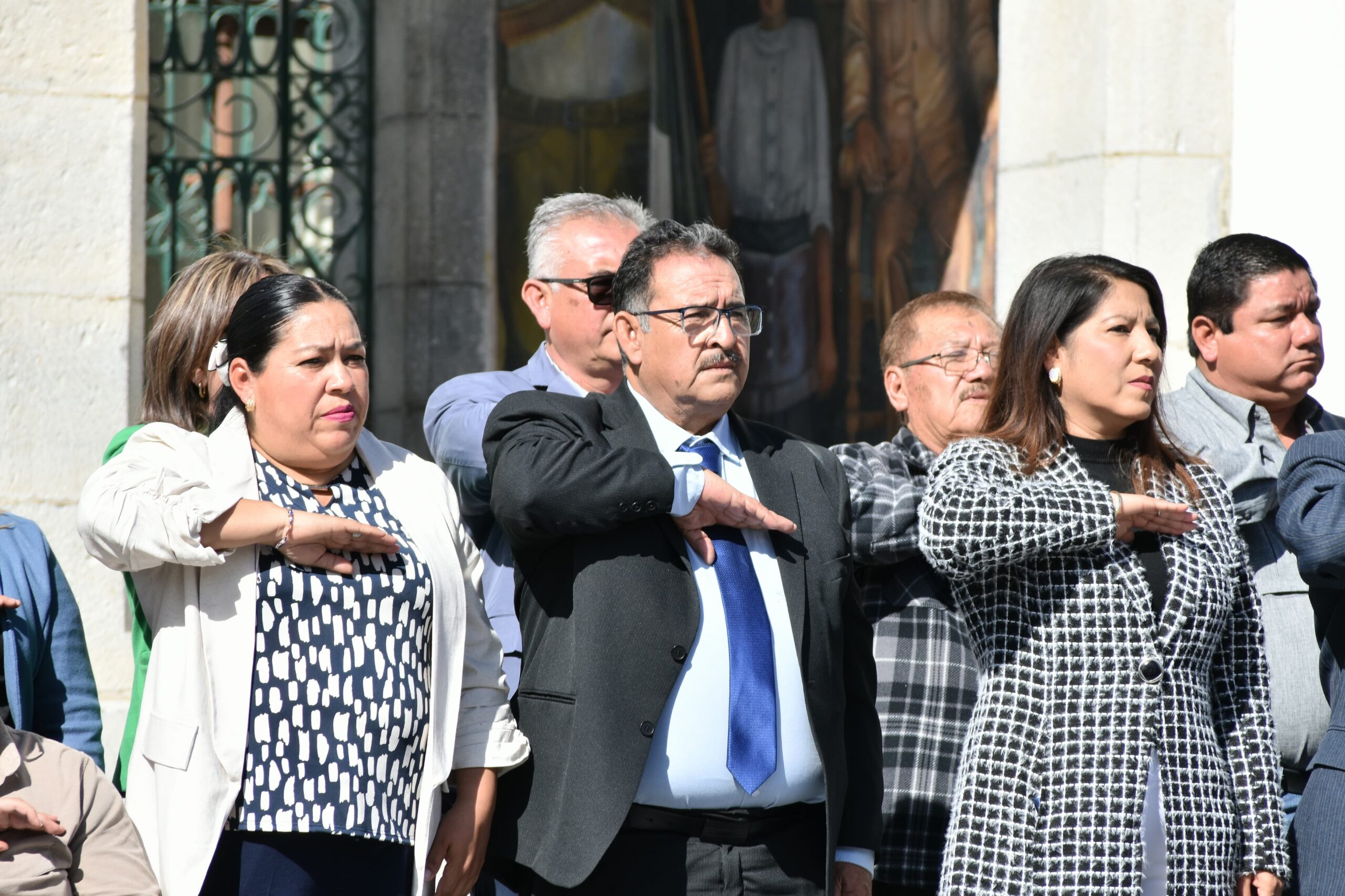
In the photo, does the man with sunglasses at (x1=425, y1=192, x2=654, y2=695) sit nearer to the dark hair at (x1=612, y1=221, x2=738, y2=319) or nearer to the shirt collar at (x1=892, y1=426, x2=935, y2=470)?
the dark hair at (x1=612, y1=221, x2=738, y2=319)

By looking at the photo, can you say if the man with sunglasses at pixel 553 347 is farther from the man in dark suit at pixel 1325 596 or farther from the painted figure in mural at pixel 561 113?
the painted figure in mural at pixel 561 113

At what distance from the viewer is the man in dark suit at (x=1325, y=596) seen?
3.61m

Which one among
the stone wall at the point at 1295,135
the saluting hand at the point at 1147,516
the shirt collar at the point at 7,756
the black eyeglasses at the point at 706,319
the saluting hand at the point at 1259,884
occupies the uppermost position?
the stone wall at the point at 1295,135

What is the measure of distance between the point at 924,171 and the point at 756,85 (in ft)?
3.86

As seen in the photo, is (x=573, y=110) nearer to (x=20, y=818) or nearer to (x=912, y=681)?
(x=912, y=681)

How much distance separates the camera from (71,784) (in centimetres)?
303

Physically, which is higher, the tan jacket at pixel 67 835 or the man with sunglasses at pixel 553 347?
the man with sunglasses at pixel 553 347

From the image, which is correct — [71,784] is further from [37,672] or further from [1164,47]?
[1164,47]

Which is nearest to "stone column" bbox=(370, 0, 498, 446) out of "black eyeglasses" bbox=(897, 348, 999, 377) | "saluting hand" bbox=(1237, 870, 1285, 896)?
"black eyeglasses" bbox=(897, 348, 999, 377)

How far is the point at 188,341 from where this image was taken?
3672mm

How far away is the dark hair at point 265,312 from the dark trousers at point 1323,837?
94.1 inches

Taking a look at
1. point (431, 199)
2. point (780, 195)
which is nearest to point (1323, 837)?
point (780, 195)

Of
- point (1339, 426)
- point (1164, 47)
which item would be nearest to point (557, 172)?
point (1164, 47)

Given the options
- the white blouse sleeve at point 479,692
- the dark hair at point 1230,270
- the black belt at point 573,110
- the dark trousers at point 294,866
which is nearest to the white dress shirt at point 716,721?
the white blouse sleeve at point 479,692
